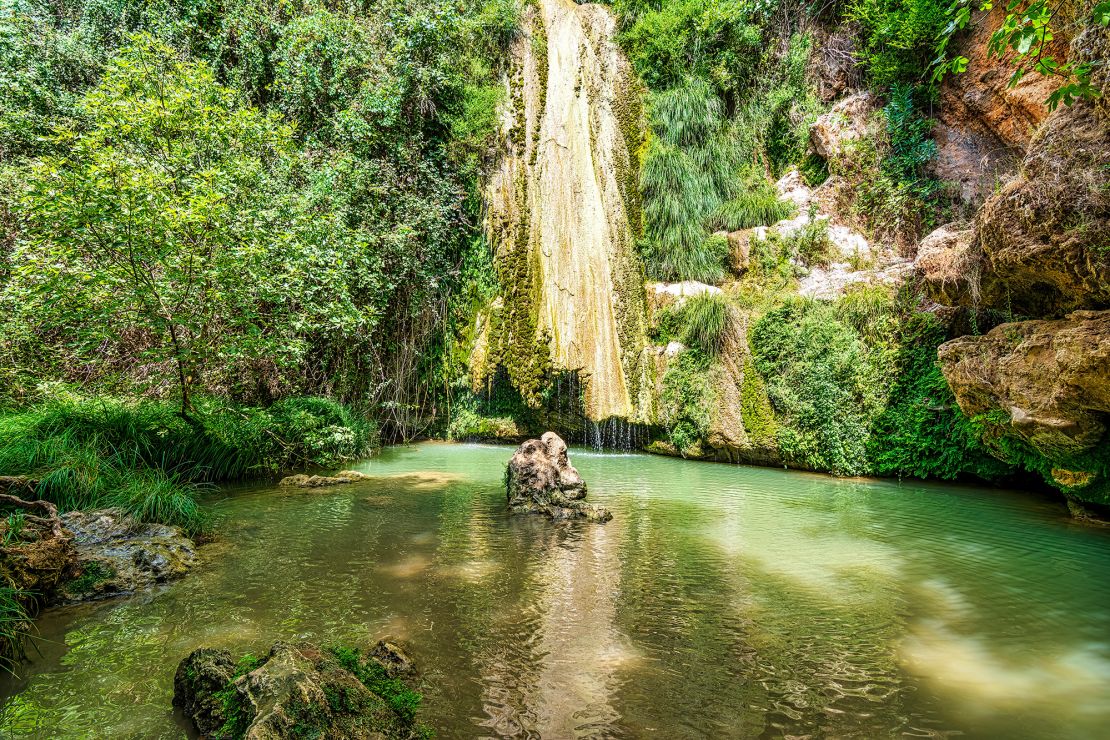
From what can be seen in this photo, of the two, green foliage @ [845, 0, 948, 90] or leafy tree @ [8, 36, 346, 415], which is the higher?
green foliage @ [845, 0, 948, 90]

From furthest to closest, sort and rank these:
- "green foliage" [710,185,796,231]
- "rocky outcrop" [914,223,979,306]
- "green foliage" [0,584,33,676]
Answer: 1. "green foliage" [710,185,796,231]
2. "rocky outcrop" [914,223,979,306]
3. "green foliage" [0,584,33,676]

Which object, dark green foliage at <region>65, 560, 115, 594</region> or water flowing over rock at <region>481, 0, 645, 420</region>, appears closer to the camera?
dark green foliage at <region>65, 560, 115, 594</region>

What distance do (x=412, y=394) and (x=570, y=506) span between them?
694 cm

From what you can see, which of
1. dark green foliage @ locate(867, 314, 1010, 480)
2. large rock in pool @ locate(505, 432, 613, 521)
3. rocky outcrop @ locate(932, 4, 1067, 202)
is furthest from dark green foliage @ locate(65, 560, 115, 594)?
rocky outcrop @ locate(932, 4, 1067, 202)

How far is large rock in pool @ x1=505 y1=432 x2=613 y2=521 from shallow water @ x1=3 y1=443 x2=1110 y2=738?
34cm

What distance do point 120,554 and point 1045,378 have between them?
791 cm

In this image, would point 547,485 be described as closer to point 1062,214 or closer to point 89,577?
point 89,577

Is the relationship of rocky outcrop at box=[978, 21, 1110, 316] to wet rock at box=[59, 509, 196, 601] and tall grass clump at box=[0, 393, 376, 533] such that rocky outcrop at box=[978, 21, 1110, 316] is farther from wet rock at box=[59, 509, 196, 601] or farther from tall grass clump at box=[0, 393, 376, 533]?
tall grass clump at box=[0, 393, 376, 533]

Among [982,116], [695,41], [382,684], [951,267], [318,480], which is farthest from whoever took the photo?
[695,41]

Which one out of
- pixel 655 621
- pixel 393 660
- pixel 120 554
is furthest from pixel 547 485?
pixel 120 554

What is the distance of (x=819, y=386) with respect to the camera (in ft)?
26.3

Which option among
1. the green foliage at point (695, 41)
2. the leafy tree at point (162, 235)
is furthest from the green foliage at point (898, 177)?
the leafy tree at point (162, 235)

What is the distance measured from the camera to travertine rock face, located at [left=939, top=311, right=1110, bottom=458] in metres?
4.35

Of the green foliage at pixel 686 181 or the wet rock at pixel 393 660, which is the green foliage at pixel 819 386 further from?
the wet rock at pixel 393 660
